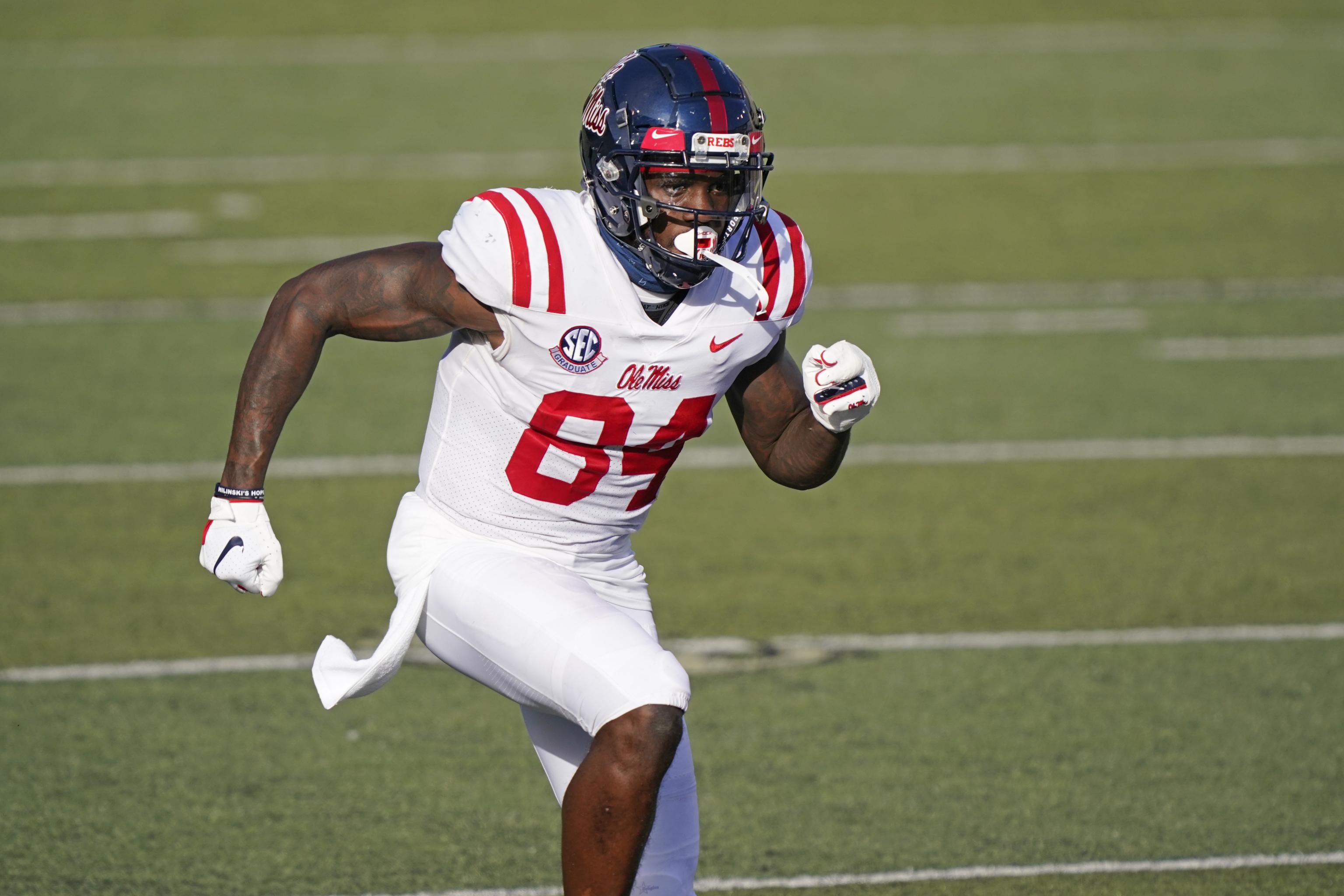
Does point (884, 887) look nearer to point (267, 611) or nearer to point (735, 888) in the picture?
point (735, 888)

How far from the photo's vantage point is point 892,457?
293 inches

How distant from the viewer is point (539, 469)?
3.43 m

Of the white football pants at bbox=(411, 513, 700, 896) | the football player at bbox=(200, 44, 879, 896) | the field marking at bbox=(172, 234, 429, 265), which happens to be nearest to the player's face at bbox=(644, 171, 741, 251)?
the football player at bbox=(200, 44, 879, 896)

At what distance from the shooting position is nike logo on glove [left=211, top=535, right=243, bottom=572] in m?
3.14

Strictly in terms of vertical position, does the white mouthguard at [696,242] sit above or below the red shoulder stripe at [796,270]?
above

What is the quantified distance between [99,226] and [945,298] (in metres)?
5.46

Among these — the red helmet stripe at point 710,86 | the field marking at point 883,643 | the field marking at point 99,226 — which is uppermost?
the red helmet stripe at point 710,86

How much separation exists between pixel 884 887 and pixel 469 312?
5.86 ft

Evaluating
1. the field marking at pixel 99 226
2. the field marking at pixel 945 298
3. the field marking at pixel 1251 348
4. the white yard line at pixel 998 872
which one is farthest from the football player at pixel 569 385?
the field marking at pixel 99 226

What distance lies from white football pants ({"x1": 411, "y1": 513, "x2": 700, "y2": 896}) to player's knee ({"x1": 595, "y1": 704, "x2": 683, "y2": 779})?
2cm

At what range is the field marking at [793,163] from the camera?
11961 mm

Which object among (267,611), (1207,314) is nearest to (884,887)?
(267,611)

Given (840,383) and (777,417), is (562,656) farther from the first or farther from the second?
(777,417)

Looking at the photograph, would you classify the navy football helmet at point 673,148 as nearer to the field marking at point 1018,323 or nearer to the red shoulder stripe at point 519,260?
the red shoulder stripe at point 519,260
